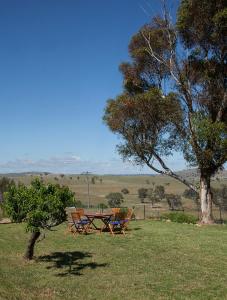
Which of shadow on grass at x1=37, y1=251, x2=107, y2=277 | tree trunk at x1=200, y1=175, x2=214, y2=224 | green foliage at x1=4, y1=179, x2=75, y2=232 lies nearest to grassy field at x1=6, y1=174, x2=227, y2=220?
tree trunk at x1=200, y1=175, x2=214, y2=224

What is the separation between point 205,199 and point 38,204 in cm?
1419

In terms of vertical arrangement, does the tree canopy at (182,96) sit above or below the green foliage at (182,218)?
above

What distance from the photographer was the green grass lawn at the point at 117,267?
→ 358 inches

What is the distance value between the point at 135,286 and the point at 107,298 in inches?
41.1

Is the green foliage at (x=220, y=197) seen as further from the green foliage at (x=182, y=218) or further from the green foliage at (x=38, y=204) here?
the green foliage at (x=38, y=204)

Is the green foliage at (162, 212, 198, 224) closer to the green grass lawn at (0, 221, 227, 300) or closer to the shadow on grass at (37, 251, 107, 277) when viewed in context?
the green grass lawn at (0, 221, 227, 300)

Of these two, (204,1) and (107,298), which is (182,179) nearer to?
(204,1)

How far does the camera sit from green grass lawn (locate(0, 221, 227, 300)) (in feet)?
29.8

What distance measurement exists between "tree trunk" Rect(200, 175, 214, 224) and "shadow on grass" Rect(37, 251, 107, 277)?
1113cm

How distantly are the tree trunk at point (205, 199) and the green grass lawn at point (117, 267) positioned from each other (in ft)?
17.8

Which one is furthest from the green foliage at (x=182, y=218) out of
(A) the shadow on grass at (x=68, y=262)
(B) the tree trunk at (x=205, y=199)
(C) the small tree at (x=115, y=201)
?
(C) the small tree at (x=115, y=201)

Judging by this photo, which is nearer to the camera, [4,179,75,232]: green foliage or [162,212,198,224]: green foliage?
[4,179,75,232]: green foliage

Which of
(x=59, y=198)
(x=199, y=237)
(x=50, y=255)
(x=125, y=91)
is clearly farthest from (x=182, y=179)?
(x=59, y=198)

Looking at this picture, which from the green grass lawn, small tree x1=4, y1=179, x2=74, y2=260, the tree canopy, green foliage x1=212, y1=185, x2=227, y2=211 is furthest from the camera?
green foliage x1=212, y1=185, x2=227, y2=211
